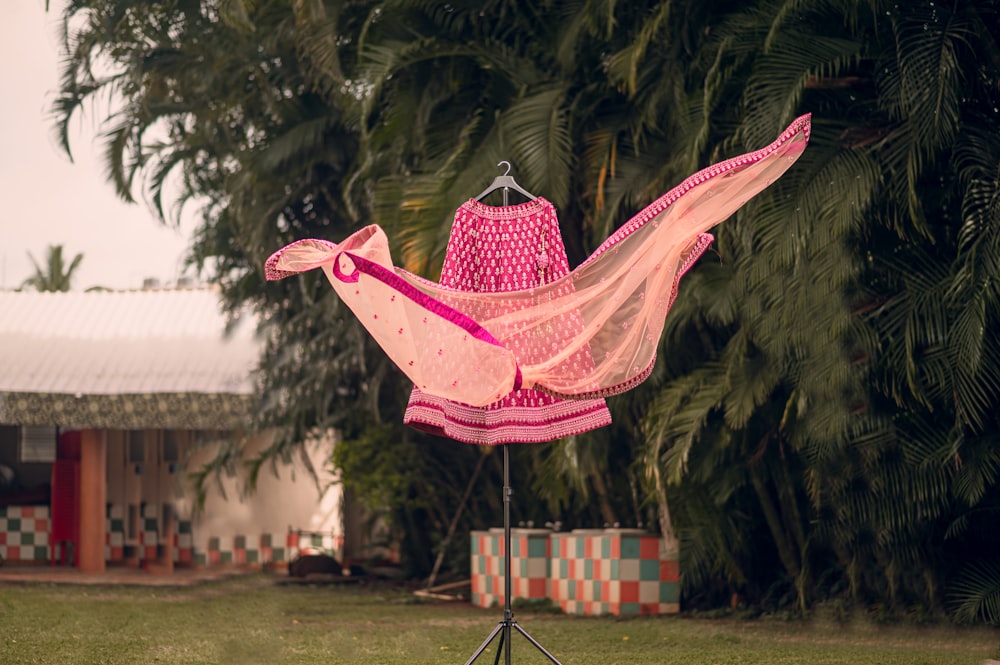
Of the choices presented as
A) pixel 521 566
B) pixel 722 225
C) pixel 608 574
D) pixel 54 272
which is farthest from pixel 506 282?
pixel 54 272

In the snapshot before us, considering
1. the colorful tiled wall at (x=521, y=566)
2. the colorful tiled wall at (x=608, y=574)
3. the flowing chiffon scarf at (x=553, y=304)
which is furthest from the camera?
the colorful tiled wall at (x=521, y=566)

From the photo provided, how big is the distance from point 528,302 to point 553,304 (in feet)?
0.33

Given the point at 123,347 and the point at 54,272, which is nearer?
the point at 123,347

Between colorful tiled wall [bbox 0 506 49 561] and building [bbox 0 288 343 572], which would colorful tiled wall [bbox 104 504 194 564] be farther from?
colorful tiled wall [bbox 0 506 49 561]

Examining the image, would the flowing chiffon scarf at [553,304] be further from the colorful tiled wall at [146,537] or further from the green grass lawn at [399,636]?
the colorful tiled wall at [146,537]

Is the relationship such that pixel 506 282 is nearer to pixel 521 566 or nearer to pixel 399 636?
pixel 399 636

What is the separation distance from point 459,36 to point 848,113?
306 centimetres

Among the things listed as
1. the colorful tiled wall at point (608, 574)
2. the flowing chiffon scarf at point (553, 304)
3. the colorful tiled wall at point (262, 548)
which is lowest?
the colorful tiled wall at point (262, 548)

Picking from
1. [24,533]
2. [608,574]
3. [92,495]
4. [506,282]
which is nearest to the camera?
[506,282]

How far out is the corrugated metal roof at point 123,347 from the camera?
1252 cm

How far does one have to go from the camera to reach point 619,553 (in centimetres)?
862

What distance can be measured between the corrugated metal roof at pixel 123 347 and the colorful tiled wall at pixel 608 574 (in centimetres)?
450

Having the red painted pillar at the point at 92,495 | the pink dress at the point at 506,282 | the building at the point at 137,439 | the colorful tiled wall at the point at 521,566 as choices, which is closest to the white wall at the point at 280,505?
the building at the point at 137,439

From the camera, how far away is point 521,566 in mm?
9453
